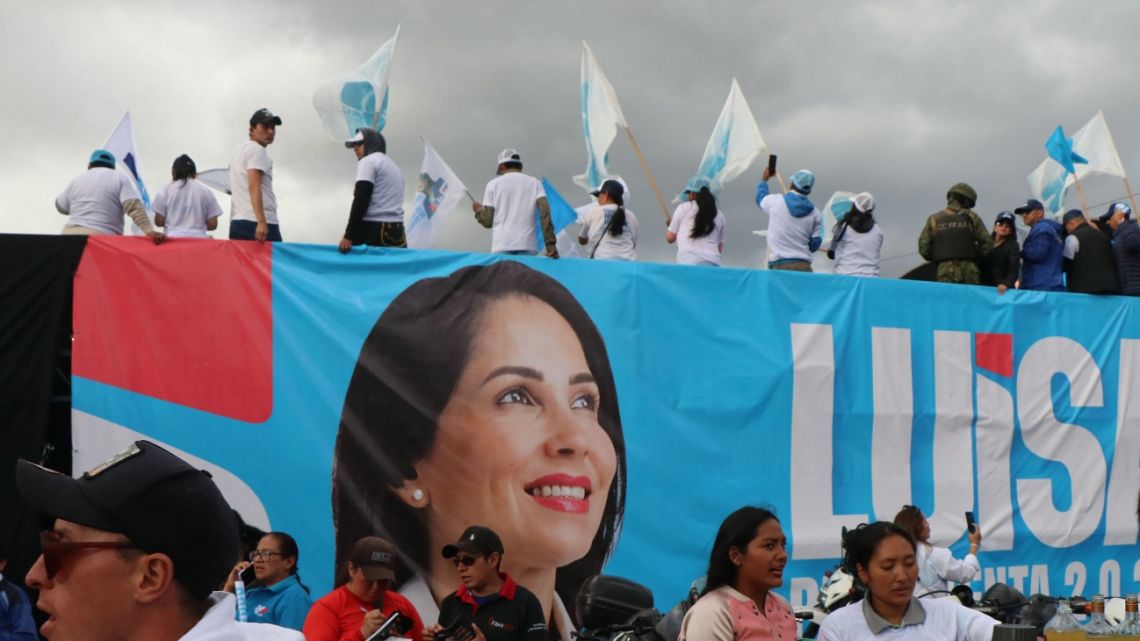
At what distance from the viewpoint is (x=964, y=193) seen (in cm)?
1242

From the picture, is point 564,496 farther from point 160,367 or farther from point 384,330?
point 160,367

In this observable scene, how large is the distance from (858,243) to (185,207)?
19.6 feet

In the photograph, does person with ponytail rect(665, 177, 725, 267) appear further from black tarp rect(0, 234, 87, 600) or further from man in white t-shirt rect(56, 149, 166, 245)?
black tarp rect(0, 234, 87, 600)

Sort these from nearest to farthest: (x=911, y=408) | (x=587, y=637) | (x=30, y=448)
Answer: (x=587, y=637) < (x=30, y=448) < (x=911, y=408)

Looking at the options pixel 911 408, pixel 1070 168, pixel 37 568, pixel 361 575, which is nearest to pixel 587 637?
pixel 361 575

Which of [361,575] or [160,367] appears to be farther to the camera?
[160,367]

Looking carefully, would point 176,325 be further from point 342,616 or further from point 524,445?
point 342,616

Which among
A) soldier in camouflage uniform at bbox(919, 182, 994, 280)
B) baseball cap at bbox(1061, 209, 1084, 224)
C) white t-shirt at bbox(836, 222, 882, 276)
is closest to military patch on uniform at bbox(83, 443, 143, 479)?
white t-shirt at bbox(836, 222, 882, 276)

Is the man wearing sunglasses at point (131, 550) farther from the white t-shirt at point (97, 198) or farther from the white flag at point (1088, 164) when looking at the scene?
the white flag at point (1088, 164)

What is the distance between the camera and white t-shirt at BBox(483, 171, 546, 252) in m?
10.1

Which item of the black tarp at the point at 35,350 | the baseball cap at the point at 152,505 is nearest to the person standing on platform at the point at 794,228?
the black tarp at the point at 35,350

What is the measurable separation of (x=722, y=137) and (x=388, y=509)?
5655mm

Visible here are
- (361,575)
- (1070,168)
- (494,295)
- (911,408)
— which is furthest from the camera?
(1070,168)

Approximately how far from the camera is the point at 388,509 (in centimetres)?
881
